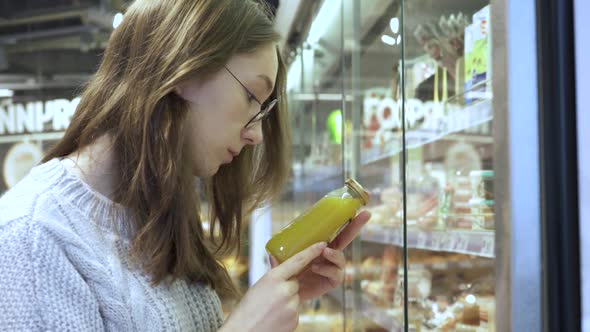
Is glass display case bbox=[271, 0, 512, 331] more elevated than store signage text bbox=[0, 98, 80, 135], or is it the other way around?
store signage text bbox=[0, 98, 80, 135]

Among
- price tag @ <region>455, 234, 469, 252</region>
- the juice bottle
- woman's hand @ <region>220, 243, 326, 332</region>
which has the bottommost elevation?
woman's hand @ <region>220, 243, 326, 332</region>

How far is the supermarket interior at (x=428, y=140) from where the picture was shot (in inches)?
27.4

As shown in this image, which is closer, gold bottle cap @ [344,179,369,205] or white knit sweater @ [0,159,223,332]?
white knit sweater @ [0,159,223,332]

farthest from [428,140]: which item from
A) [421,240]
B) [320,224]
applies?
[320,224]

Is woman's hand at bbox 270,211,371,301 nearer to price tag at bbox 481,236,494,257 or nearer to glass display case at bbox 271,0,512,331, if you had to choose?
glass display case at bbox 271,0,512,331

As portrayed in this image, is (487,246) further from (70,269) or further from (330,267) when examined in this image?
(70,269)

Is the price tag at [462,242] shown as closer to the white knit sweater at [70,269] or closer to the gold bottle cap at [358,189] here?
the gold bottle cap at [358,189]

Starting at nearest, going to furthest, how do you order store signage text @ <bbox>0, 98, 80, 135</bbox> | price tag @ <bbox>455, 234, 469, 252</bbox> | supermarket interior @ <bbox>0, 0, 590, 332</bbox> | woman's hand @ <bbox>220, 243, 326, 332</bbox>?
1. supermarket interior @ <bbox>0, 0, 590, 332</bbox>
2. woman's hand @ <bbox>220, 243, 326, 332</bbox>
3. price tag @ <bbox>455, 234, 469, 252</bbox>
4. store signage text @ <bbox>0, 98, 80, 135</bbox>

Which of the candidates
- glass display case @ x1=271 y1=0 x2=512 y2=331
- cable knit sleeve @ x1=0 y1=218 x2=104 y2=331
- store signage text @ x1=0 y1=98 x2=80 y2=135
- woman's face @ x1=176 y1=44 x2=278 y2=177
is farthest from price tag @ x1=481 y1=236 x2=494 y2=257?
store signage text @ x1=0 y1=98 x2=80 y2=135

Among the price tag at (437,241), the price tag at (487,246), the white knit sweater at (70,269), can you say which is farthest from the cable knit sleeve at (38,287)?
the price tag at (437,241)

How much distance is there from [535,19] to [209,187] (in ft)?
2.68

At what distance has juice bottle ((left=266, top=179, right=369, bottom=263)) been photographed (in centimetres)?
114

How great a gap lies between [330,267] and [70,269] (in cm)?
52

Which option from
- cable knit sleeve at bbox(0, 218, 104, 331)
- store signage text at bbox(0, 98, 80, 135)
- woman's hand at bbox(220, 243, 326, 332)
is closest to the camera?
cable knit sleeve at bbox(0, 218, 104, 331)
